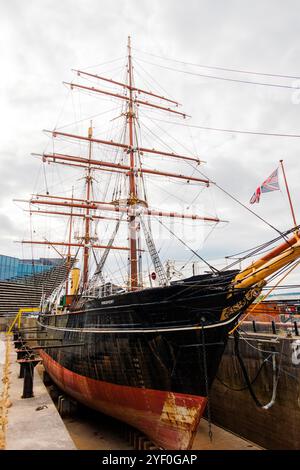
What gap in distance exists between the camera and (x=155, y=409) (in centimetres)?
714

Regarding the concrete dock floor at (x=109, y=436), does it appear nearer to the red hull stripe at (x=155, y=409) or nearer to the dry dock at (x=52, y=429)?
the dry dock at (x=52, y=429)

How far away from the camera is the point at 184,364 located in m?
6.82

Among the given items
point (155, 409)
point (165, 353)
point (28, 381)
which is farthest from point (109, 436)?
point (165, 353)

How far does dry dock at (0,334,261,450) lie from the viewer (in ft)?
18.3

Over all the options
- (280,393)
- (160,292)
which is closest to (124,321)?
(160,292)

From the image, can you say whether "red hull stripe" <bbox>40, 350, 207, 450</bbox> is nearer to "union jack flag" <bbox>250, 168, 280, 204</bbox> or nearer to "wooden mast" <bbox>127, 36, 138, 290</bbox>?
"wooden mast" <bbox>127, 36, 138, 290</bbox>

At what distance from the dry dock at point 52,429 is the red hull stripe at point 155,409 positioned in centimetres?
109

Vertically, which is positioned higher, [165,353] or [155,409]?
[165,353]

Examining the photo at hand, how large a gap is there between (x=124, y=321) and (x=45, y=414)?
292 cm

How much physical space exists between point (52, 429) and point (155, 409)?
8.11 feet

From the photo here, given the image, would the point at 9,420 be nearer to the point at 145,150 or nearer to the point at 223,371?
the point at 223,371
